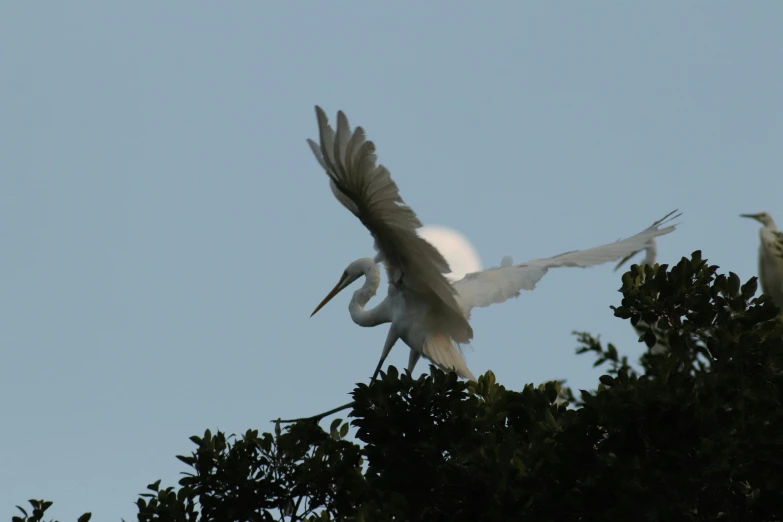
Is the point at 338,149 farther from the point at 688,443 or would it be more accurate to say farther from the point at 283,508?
the point at 688,443

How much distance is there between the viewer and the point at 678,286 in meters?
4.97

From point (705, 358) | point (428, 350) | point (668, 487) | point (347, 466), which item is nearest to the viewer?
point (668, 487)

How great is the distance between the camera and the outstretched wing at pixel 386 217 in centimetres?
536

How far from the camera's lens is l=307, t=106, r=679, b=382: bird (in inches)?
218

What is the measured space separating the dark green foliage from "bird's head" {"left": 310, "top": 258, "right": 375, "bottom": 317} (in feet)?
7.63

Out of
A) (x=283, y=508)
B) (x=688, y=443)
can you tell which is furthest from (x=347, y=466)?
(x=688, y=443)

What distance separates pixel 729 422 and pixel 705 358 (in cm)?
47

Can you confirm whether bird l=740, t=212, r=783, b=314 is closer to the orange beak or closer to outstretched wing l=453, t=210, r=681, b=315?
outstretched wing l=453, t=210, r=681, b=315

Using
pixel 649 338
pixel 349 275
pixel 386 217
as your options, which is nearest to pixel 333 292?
pixel 349 275

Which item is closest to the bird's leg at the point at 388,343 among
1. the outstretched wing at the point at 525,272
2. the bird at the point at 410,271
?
the bird at the point at 410,271

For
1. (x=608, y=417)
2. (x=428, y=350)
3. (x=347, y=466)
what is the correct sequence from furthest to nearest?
(x=428, y=350) → (x=347, y=466) → (x=608, y=417)

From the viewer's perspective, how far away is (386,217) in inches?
234

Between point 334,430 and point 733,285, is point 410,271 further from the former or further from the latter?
point 733,285

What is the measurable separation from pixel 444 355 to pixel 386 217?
1.35 meters
